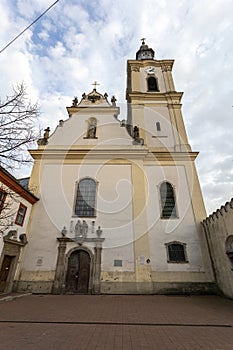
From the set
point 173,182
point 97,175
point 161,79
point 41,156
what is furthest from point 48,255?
point 161,79

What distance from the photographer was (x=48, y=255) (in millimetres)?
12062

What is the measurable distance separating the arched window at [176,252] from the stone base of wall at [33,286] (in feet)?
23.7

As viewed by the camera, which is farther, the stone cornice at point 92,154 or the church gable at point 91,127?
the church gable at point 91,127

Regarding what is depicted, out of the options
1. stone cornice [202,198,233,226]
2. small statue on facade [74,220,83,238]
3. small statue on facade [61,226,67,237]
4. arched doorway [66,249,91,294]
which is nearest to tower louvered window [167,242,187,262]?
stone cornice [202,198,233,226]

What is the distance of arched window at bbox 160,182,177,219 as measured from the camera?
13.9m

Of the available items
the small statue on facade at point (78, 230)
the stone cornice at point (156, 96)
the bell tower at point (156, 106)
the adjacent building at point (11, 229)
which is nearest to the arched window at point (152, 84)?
the bell tower at point (156, 106)

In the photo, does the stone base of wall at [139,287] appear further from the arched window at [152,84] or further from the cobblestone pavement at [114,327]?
the arched window at [152,84]

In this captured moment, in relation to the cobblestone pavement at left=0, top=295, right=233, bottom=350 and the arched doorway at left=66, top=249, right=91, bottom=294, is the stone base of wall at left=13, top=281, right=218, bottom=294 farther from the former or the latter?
the cobblestone pavement at left=0, top=295, right=233, bottom=350

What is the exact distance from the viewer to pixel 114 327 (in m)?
5.34

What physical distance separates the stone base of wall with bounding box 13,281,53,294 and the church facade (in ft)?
0.16

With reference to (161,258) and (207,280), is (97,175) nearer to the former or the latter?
(161,258)

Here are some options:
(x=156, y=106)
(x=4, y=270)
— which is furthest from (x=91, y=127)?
(x=4, y=270)

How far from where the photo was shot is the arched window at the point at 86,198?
13473 mm

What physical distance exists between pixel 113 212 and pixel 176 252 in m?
4.69
